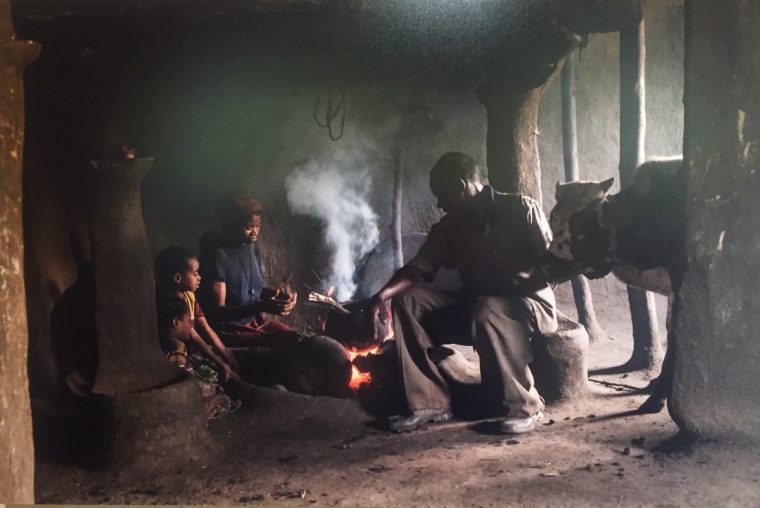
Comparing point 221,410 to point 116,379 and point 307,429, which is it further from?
point 116,379

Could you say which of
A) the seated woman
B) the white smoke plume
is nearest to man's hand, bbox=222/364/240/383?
the seated woman

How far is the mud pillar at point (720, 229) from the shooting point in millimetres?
3738

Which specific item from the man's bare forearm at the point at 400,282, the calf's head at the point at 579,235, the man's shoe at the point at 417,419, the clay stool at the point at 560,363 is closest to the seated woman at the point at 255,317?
the man's shoe at the point at 417,419

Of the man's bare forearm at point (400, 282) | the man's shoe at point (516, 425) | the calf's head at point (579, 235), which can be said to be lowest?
the man's shoe at point (516, 425)

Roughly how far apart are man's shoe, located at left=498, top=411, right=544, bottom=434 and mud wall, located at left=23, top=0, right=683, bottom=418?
215cm

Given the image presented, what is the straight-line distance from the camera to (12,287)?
307cm

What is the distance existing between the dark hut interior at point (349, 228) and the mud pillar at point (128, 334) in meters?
0.01

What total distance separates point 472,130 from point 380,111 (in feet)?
2.36

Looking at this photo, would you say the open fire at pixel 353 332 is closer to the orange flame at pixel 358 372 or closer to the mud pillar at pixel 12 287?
the orange flame at pixel 358 372

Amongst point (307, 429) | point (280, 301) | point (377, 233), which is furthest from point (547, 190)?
point (307, 429)

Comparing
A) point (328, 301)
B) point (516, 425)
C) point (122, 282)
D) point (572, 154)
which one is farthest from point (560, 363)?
point (122, 282)

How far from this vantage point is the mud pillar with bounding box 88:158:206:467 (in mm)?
4133

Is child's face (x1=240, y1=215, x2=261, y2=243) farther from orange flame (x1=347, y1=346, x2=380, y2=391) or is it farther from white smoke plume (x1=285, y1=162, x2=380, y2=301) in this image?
orange flame (x1=347, y1=346, x2=380, y2=391)

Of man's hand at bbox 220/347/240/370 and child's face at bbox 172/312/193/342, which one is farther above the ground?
child's face at bbox 172/312/193/342
